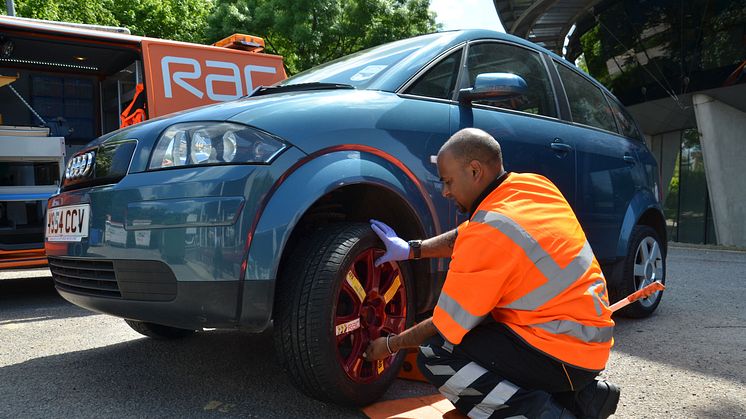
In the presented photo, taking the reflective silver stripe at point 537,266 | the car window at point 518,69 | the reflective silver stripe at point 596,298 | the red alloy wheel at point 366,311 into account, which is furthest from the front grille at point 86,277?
the car window at point 518,69

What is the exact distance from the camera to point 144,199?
2.19m

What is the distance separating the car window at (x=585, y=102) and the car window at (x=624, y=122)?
0.10 m

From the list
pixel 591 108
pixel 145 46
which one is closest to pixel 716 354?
pixel 591 108

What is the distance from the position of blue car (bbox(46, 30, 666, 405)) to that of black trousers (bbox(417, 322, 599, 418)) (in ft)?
1.39

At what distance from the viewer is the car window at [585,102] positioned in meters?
3.80

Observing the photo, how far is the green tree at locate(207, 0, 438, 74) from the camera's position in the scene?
16.5 metres

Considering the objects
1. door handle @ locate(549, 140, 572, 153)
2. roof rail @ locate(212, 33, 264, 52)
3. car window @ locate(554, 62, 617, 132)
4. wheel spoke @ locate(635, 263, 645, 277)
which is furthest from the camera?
roof rail @ locate(212, 33, 264, 52)

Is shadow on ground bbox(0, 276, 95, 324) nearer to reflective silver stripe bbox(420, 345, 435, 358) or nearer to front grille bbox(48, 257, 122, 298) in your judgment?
front grille bbox(48, 257, 122, 298)

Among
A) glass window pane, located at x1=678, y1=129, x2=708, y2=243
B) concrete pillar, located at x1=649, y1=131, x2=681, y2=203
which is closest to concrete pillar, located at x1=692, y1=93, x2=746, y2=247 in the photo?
glass window pane, located at x1=678, y1=129, x2=708, y2=243

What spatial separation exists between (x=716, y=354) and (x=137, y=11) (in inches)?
842

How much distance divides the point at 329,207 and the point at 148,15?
2106cm

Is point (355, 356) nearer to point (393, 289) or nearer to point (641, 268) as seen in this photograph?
point (393, 289)

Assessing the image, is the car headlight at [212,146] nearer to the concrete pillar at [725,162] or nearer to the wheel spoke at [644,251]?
the wheel spoke at [644,251]

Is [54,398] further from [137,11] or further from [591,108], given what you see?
[137,11]
